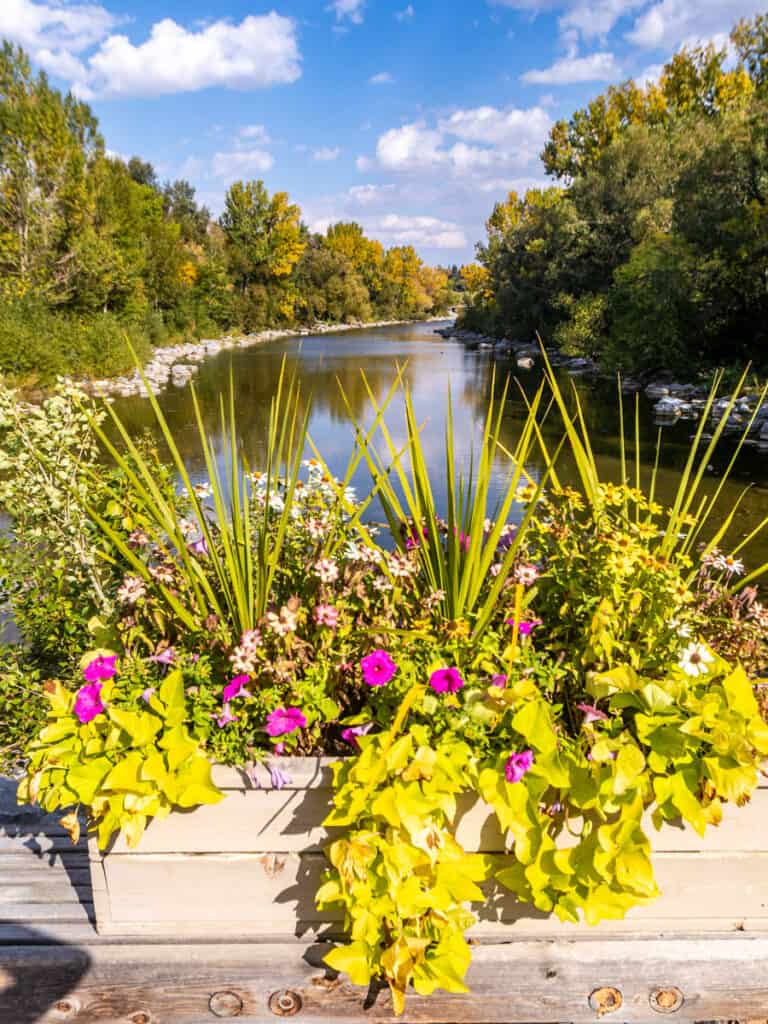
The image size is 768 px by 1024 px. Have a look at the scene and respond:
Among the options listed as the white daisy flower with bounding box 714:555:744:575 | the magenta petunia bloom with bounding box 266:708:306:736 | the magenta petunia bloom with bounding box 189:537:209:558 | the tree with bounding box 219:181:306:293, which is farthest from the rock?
the tree with bounding box 219:181:306:293

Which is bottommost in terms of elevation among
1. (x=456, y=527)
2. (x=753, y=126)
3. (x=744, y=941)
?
(x=744, y=941)

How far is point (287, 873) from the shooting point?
1.12 m

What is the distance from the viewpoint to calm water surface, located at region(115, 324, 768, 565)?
7637mm

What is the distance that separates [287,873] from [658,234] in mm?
19249

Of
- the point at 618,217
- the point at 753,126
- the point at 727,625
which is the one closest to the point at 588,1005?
the point at 727,625

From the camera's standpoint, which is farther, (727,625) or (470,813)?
(727,625)

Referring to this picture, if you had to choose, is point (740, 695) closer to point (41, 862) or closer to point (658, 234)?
point (41, 862)

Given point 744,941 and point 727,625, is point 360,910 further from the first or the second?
point 727,625

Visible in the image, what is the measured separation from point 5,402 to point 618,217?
22940 millimetres

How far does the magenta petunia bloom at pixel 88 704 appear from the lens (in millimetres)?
1052

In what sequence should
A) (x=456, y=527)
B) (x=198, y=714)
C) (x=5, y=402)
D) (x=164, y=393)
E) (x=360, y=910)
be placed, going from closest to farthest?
(x=360, y=910) < (x=198, y=714) < (x=456, y=527) < (x=5, y=402) < (x=164, y=393)

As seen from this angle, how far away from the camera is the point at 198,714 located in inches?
44.6

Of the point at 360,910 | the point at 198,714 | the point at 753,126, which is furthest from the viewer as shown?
the point at 753,126

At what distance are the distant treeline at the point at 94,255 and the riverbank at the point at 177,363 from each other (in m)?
0.64
